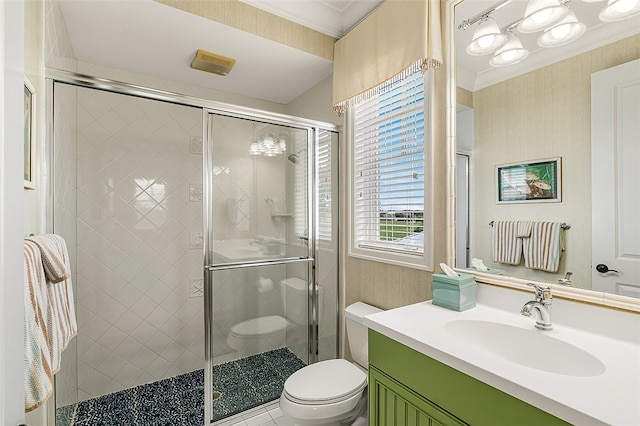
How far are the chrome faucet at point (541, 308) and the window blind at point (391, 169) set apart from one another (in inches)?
23.6

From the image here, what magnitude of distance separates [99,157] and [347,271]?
1.92m

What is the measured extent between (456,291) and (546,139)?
699 millimetres

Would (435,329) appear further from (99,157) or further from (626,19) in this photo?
(99,157)

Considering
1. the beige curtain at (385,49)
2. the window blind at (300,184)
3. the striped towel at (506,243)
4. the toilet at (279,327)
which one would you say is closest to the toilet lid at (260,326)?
the toilet at (279,327)

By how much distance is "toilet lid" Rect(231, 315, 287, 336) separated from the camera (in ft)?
6.37

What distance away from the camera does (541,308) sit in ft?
3.64

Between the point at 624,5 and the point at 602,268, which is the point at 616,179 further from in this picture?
the point at 624,5

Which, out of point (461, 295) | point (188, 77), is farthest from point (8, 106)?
point (188, 77)

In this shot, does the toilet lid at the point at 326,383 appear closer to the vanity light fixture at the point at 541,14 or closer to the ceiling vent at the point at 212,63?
the vanity light fixture at the point at 541,14

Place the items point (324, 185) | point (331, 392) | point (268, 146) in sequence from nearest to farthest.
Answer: point (331, 392), point (268, 146), point (324, 185)

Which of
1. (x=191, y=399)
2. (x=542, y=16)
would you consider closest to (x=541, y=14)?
(x=542, y=16)

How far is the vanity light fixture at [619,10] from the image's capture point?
3.28 feet

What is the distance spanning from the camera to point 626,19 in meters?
1.02

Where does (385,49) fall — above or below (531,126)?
above
